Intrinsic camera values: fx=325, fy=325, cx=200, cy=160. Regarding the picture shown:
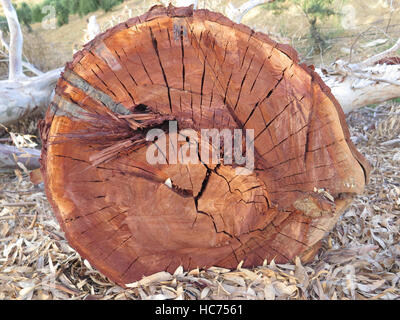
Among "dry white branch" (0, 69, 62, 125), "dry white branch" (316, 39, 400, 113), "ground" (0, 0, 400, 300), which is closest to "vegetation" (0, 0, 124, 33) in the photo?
"dry white branch" (0, 69, 62, 125)

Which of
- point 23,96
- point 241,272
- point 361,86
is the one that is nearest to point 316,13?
point 361,86

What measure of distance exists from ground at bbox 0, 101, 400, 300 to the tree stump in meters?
0.08

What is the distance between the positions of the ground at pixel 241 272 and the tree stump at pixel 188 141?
0.08 metres

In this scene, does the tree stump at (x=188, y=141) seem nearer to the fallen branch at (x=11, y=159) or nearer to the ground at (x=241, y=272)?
the ground at (x=241, y=272)

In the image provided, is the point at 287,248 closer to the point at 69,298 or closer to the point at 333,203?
the point at 333,203

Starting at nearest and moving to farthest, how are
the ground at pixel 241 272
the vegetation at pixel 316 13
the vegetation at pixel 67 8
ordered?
the ground at pixel 241 272, the vegetation at pixel 316 13, the vegetation at pixel 67 8

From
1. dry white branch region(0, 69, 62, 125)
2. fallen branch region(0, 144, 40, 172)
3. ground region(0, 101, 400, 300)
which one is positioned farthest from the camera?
dry white branch region(0, 69, 62, 125)

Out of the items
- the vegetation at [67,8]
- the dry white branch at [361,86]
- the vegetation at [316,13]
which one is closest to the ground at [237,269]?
the dry white branch at [361,86]

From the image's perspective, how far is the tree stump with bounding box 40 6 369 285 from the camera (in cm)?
128

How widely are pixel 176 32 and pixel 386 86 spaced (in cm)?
237

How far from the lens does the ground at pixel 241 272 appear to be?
141 centimetres

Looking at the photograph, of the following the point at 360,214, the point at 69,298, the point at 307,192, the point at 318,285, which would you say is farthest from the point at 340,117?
the point at 69,298

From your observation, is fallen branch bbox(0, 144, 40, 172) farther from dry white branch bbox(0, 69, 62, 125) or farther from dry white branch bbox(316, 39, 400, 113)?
dry white branch bbox(316, 39, 400, 113)

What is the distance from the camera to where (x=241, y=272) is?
57.7 inches
